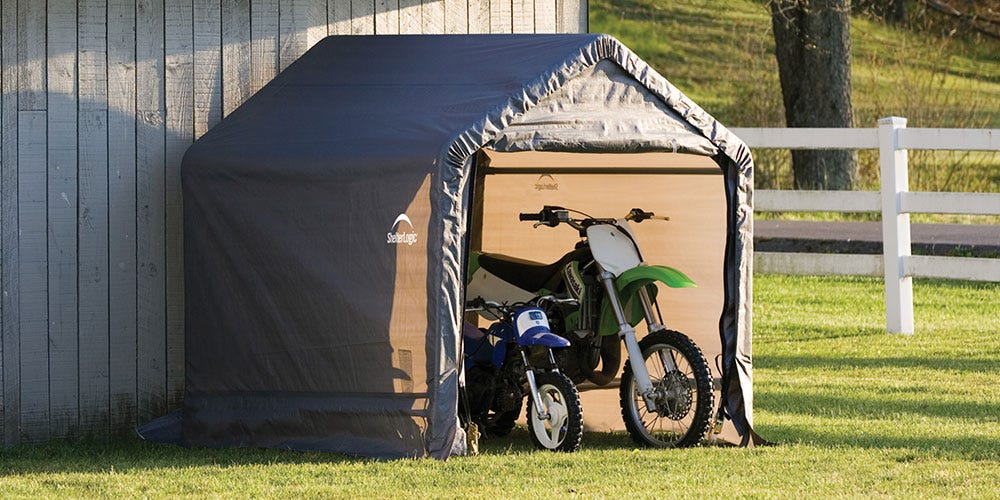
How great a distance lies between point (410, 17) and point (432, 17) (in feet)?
0.48

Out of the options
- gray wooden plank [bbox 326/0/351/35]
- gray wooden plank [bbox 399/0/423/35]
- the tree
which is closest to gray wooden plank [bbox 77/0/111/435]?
gray wooden plank [bbox 326/0/351/35]

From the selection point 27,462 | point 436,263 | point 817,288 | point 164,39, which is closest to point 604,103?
point 436,263

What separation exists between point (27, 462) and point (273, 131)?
1795 millimetres

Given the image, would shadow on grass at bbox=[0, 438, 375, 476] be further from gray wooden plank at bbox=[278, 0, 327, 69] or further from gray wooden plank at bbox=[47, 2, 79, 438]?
gray wooden plank at bbox=[278, 0, 327, 69]

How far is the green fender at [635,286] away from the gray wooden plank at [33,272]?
2578 millimetres

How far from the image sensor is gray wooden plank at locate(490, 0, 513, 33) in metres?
9.16

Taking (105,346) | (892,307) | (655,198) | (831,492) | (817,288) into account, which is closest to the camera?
(831,492)

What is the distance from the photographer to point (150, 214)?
8.08 metres

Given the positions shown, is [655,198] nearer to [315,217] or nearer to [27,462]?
[315,217]

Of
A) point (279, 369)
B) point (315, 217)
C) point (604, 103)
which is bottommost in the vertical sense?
point (279, 369)

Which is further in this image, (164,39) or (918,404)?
(918,404)

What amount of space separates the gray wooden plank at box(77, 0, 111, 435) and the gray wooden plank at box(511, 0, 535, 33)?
2.31 metres

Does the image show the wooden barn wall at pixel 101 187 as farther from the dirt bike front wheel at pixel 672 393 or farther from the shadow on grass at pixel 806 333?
the shadow on grass at pixel 806 333

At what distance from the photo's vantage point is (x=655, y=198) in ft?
29.1
